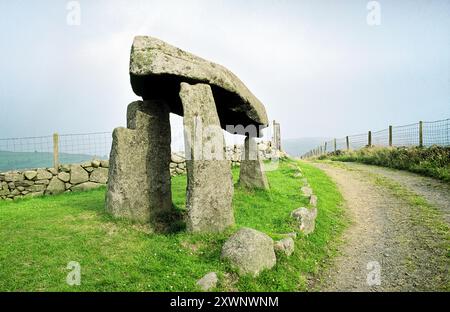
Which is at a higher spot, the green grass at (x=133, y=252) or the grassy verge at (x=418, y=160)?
the grassy verge at (x=418, y=160)

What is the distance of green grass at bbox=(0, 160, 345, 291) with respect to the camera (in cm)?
561

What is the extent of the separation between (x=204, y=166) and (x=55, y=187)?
10.3 meters

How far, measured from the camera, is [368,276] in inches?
253

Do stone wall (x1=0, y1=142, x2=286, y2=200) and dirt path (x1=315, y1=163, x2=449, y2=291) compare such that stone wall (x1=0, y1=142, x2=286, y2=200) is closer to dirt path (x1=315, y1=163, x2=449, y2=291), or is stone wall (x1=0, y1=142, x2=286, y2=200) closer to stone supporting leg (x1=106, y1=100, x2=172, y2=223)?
stone supporting leg (x1=106, y1=100, x2=172, y2=223)

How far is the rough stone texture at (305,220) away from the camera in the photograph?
8.25 metres

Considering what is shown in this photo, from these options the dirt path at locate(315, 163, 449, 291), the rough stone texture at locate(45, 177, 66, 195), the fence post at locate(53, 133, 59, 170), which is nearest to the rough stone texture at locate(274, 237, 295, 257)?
the dirt path at locate(315, 163, 449, 291)

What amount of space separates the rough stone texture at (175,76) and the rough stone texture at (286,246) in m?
4.10

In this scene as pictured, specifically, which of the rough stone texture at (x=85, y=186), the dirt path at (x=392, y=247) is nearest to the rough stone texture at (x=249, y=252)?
the dirt path at (x=392, y=247)

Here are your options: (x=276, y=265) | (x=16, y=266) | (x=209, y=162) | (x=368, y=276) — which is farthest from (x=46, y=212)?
Answer: (x=368, y=276)

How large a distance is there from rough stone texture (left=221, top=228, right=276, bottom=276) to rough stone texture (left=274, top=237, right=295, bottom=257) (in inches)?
13.8

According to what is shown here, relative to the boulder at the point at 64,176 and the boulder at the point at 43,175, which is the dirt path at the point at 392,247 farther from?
the boulder at the point at 43,175
